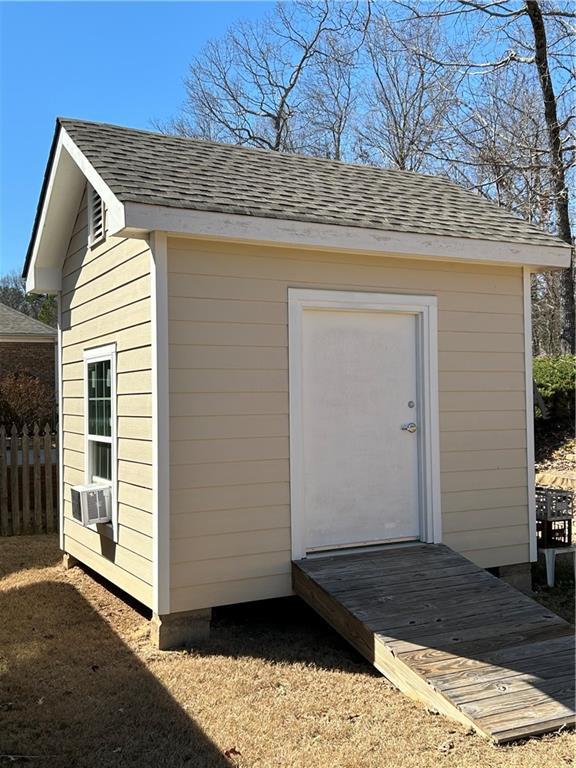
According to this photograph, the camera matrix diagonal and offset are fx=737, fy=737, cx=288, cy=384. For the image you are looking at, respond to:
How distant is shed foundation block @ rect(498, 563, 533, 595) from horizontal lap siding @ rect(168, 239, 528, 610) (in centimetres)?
43

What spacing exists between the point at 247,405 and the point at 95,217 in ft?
9.25

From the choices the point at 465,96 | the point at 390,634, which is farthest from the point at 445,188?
the point at 465,96

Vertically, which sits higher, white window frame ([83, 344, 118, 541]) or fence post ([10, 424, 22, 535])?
white window frame ([83, 344, 118, 541])

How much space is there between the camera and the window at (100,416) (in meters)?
6.61

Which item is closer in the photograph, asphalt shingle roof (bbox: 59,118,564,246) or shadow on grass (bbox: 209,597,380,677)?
shadow on grass (bbox: 209,597,380,677)

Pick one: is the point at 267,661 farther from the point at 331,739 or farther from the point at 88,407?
the point at 88,407

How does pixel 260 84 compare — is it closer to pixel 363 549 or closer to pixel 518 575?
pixel 518 575

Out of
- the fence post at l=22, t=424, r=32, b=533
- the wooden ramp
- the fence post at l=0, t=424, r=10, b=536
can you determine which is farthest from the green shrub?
the fence post at l=0, t=424, r=10, b=536

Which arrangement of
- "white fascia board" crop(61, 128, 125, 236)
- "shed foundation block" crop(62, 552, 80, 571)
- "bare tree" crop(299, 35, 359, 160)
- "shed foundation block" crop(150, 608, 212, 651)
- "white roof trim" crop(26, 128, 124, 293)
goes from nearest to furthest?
"white fascia board" crop(61, 128, 125, 236), "shed foundation block" crop(150, 608, 212, 651), "white roof trim" crop(26, 128, 124, 293), "shed foundation block" crop(62, 552, 80, 571), "bare tree" crop(299, 35, 359, 160)

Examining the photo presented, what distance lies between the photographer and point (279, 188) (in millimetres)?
6562

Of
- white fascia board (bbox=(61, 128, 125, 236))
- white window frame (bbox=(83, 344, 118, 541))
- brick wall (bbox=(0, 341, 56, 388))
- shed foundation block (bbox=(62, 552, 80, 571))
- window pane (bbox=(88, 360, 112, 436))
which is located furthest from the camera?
brick wall (bbox=(0, 341, 56, 388))

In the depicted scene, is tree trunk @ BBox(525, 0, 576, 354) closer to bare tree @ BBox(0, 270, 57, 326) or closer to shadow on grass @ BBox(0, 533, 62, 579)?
shadow on grass @ BBox(0, 533, 62, 579)

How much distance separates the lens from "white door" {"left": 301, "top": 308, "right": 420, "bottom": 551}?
6211 millimetres

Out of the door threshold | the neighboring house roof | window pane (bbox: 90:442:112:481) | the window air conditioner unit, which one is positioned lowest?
the door threshold
